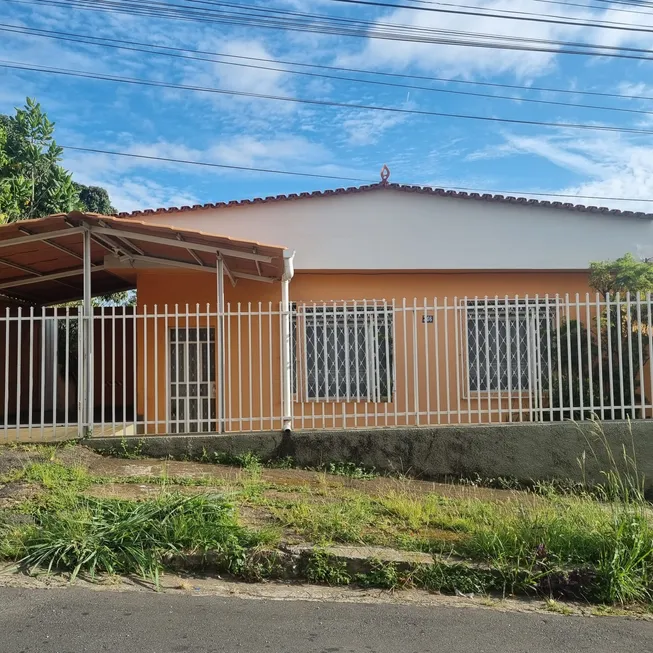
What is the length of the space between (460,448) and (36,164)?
1316cm

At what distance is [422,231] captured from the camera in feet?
34.2

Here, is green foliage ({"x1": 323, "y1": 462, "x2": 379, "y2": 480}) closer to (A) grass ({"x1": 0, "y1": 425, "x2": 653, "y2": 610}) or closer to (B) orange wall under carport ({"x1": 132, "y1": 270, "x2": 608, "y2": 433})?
(A) grass ({"x1": 0, "y1": 425, "x2": 653, "y2": 610})

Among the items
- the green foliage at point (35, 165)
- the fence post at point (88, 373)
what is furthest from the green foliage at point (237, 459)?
the green foliage at point (35, 165)

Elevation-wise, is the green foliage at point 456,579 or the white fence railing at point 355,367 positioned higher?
the white fence railing at point 355,367

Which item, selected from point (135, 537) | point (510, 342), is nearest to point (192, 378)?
point (510, 342)

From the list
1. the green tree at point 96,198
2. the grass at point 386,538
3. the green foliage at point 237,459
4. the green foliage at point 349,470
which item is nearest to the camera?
the grass at point 386,538

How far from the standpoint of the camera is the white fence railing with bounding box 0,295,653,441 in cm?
730

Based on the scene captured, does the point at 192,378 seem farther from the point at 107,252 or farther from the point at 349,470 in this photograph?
the point at 349,470

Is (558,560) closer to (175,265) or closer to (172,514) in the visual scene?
(172,514)

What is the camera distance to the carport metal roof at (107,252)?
730cm

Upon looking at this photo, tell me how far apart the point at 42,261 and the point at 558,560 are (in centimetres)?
776

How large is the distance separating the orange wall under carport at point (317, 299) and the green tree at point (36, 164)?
7.05 metres

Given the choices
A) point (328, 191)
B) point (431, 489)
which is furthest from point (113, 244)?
point (431, 489)

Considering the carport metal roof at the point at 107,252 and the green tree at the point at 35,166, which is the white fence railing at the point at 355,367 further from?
the green tree at the point at 35,166
